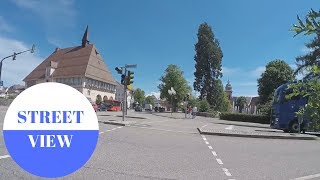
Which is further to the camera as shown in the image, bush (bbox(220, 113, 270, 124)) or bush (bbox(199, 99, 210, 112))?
bush (bbox(199, 99, 210, 112))

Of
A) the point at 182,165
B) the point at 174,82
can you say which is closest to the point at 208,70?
the point at 174,82

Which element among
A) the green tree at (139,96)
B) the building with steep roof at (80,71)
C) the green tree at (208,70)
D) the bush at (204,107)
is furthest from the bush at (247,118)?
the green tree at (139,96)

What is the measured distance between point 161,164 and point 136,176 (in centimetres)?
177

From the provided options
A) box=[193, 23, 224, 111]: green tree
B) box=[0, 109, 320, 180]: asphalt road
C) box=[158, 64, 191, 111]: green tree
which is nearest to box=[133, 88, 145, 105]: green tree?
box=[158, 64, 191, 111]: green tree

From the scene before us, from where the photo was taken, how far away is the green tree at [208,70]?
79.8m

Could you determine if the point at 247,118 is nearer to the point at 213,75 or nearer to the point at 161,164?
the point at 213,75

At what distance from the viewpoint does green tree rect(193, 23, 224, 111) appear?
7981cm

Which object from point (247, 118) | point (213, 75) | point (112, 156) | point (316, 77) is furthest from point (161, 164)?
point (213, 75)

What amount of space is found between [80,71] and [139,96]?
6207 cm

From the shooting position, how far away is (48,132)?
3033mm

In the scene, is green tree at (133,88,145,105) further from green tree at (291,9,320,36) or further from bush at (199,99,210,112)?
green tree at (291,9,320,36)

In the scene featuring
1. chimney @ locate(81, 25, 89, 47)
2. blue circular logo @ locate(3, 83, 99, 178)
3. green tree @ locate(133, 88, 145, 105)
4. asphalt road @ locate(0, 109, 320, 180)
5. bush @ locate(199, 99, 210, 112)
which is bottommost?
asphalt road @ locate(0, 109, 320, 180)

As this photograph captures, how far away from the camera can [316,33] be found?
10.8 ft

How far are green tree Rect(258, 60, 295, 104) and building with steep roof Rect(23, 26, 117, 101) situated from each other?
41.4 meters
